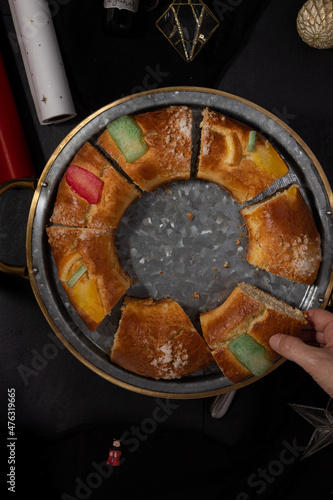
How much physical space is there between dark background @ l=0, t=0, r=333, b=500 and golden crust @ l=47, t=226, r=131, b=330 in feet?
1.14

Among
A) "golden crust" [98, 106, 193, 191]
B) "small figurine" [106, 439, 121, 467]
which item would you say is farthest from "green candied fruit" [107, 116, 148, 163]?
"small figurine" [106, 439, 121, 467]

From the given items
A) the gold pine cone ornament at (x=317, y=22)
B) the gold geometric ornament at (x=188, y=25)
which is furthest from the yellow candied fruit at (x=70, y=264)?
the gold pine cone ornament at (x=317, y=22)

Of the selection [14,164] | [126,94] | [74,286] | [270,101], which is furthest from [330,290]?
[14,164]

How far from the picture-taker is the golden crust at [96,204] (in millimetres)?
1682

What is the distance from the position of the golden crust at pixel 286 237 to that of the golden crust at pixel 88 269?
54cm

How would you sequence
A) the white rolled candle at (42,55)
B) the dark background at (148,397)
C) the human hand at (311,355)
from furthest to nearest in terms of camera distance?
the dark background at (148,397), the white rolled candle at (42,55), the human hand at (311,355)

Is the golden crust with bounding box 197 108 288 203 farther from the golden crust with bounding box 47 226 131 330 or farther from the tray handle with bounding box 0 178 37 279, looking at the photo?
the tray handle with bounding box 0 178 37 279

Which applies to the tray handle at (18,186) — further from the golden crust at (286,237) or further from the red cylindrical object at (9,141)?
the golden crust at (286,237)

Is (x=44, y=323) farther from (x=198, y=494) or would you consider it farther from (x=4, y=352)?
(x=198, y=494)

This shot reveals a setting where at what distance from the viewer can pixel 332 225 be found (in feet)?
5.87

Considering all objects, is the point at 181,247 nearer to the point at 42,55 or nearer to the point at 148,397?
the point at 148,397

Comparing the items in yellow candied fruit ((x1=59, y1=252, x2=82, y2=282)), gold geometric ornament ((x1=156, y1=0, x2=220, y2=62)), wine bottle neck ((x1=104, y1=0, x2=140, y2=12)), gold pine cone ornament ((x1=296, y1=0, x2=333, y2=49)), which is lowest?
yellow candied fruit ((x1=59, y1=252, x2=82, y2=282))

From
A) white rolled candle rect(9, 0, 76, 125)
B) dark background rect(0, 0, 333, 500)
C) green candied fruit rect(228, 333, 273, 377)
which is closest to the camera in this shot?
green candied fruit rect(228, 333, 273, 377)

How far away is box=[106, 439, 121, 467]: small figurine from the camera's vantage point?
1934mm
